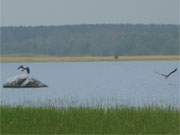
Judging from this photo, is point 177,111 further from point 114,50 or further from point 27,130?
point 114,50

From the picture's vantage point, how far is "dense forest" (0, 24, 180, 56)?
11750 centimetres

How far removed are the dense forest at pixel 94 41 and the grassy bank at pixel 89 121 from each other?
92207 mm

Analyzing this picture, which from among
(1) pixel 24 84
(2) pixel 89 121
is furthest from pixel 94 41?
(2) pixel 89 121

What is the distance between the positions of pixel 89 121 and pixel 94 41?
11749 cm

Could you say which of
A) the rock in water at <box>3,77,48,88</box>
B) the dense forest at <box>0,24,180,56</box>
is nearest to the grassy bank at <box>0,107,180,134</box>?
the rock in water at <box>3,77,48,88</box>

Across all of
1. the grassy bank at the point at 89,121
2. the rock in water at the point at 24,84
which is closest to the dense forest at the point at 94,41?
the rock in water at the point at 24,84

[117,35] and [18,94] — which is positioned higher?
[117,35]

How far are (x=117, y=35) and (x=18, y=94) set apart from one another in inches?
3708

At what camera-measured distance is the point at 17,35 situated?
113000mm

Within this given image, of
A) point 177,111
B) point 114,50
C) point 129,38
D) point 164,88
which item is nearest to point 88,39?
point 114,50

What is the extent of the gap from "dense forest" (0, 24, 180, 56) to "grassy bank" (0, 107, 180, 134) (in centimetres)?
9221

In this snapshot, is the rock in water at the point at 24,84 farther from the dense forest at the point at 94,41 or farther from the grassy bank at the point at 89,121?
the dense forest at the point at 94,41

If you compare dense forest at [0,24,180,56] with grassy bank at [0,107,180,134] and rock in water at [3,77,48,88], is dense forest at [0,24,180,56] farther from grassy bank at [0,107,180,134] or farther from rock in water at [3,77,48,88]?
grassy bank at [0,107,180,134]

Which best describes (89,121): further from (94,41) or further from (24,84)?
(94,41)
